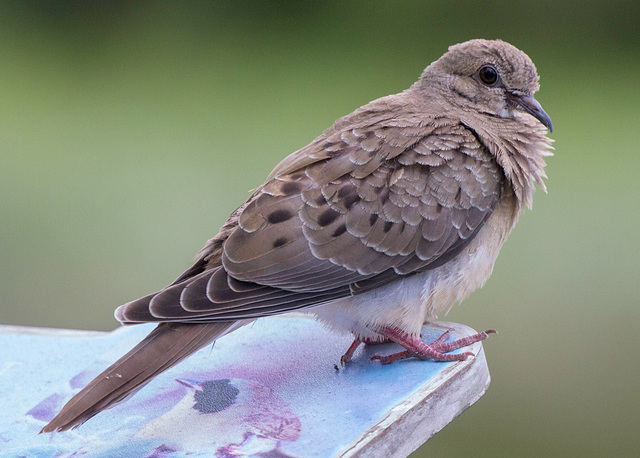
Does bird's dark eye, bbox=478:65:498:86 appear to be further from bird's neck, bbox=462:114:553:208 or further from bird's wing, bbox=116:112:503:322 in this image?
bird's wing, bbox=116:112:503:322

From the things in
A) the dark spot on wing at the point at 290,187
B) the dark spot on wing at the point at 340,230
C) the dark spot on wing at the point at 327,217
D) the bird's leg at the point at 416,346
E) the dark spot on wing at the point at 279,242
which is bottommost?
the bird's leg at the point at 416,346

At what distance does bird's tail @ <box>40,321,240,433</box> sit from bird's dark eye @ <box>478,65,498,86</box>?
102 centimetres

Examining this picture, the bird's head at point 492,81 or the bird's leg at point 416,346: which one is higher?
the bird's head at point 492,81

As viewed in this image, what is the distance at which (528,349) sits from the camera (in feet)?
12.6

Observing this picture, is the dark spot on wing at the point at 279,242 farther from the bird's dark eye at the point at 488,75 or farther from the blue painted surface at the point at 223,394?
the bird's dark eye at the point at 488,75

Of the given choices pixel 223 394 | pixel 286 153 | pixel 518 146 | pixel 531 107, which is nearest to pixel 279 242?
pixel 223 394

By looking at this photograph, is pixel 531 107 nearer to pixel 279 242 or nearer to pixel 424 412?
pixel 279 242

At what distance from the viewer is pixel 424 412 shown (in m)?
1.69

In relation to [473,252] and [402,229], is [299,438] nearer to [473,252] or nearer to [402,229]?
[402,229]

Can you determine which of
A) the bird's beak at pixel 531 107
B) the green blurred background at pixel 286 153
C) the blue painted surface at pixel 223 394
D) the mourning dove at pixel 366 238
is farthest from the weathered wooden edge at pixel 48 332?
the green blurred background at pixel 286 153

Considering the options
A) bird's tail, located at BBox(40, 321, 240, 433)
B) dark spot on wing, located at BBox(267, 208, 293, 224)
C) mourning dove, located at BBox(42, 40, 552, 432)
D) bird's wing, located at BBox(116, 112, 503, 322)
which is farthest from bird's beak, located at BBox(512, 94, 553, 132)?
bird's tail, located at BBox(40, 321, 240, 433)

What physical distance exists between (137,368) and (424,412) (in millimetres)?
613

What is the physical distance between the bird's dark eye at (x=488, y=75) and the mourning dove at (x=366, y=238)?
0.17 metres

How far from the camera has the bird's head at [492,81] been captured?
7.22 ft
